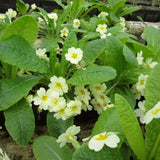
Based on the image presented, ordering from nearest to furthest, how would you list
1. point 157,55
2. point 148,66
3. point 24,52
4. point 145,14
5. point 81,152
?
1. point 81,152
2. point 24,52
3. point 148,66
4. point 157,55
5. point 145,14

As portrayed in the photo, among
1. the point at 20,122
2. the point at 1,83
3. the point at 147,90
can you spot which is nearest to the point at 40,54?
the point at 1,83

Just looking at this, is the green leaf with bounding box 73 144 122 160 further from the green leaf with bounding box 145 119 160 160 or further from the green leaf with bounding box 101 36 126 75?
the green leaf with bounding box 101 36 126 75

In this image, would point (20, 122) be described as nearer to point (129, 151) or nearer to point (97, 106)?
point (97, 106)

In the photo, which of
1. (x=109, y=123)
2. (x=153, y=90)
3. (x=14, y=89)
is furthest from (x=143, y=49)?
(x=14, y=89)

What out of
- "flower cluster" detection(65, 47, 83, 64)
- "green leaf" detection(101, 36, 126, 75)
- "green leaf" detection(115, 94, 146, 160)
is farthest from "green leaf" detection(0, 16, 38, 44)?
"green leaf" detection(115, 94, 146, 160)

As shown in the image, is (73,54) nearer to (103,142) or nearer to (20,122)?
(20,122)

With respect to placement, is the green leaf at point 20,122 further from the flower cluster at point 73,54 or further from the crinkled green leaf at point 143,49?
the crinkled green leaf at point 143,49

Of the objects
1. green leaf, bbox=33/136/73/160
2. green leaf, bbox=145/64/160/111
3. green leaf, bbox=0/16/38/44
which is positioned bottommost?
green leaf, bbox=33/136/73/160
